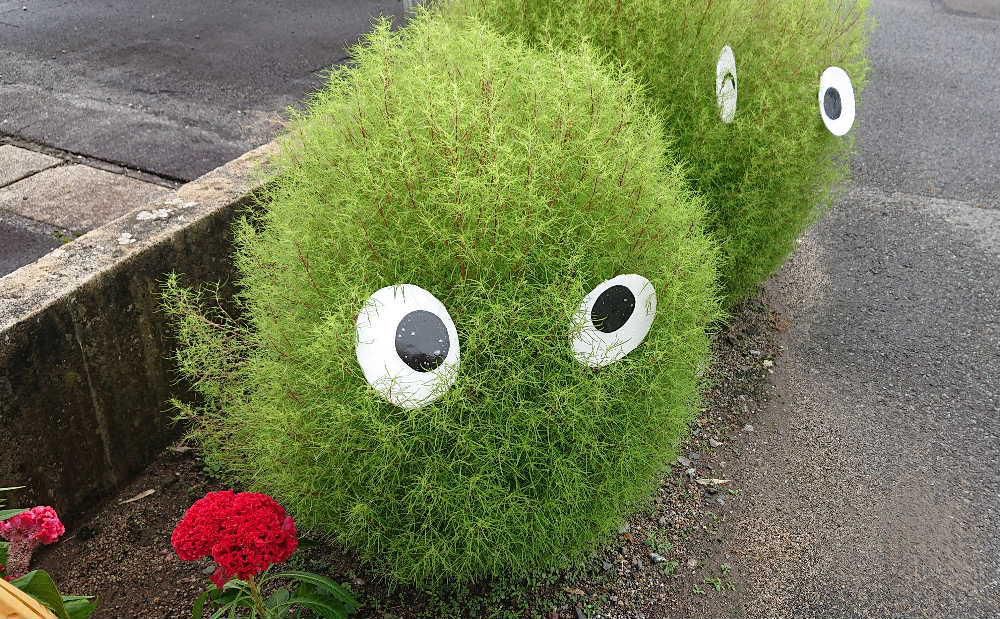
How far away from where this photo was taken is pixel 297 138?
2.08 m

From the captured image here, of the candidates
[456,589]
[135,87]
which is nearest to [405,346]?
[456,589]

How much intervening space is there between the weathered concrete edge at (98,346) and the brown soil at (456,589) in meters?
0.12

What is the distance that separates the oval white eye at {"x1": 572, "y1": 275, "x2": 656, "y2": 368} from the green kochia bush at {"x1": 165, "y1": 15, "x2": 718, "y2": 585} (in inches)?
1.2

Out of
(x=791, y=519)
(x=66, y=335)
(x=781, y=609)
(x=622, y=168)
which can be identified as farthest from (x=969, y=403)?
(x=66, y=335)

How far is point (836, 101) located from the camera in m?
2.90

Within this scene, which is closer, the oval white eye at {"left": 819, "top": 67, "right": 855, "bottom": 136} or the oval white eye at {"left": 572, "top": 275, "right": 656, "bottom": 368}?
the oval white eye at {"left": 572, "top": 275, "right": 656, "bottom": 368}

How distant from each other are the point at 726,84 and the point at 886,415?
1.45 meters

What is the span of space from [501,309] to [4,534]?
41.0 inches

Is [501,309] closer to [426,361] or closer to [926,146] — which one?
[426,361]

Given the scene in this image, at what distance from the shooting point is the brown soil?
2.25 metres

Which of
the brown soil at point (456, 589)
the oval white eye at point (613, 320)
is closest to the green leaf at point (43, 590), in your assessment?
the brown soil at point (456, 589)

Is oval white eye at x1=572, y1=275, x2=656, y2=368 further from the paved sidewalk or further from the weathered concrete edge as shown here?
the paved sidewalk

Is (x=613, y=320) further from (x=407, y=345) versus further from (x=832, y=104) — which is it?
(x=832, y=104)

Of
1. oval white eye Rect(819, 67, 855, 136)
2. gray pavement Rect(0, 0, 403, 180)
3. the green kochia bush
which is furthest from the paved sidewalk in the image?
oval white eye Rect(819, 67, 855, 136)
